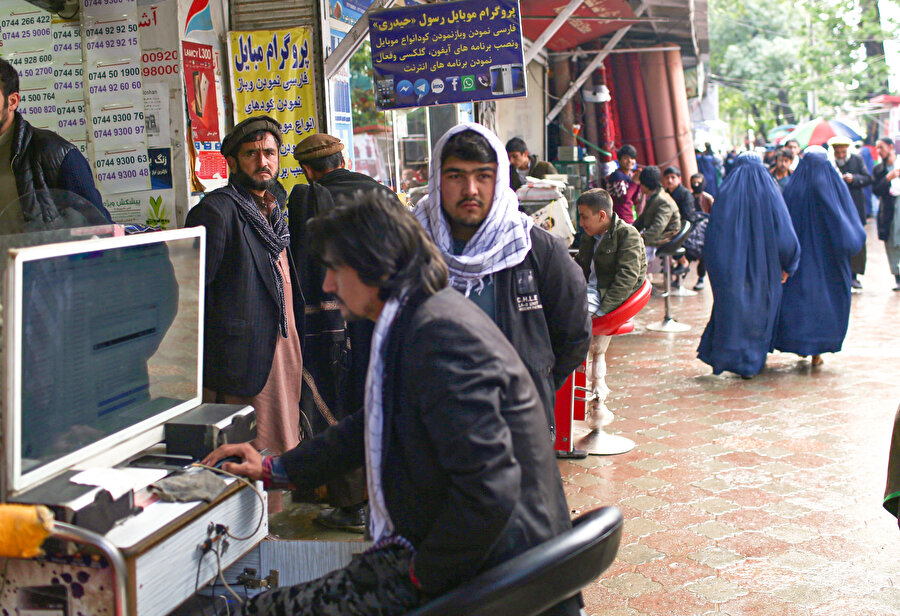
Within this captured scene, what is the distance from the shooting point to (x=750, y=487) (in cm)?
497

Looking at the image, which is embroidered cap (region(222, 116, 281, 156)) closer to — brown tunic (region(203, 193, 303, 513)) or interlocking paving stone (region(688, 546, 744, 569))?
brown tunic (region(203, 193, 303, 513))

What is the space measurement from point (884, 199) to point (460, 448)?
11.7 metres

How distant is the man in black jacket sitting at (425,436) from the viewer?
1816 millimetres

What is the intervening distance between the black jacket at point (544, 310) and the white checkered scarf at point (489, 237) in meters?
0.06

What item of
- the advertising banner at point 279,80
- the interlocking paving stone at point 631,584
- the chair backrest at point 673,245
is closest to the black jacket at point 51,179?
the advertising banner at point 279,80

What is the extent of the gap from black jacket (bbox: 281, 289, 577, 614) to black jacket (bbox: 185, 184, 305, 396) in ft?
5.82

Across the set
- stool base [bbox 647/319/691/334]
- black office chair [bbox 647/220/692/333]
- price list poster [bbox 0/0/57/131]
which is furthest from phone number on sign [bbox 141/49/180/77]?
stool base [bbox 647/319/691/334]

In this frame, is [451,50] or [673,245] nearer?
[451,50]

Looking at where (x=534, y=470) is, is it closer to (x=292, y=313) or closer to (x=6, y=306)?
(x=6, y=306)

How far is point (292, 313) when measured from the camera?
13.0 feet

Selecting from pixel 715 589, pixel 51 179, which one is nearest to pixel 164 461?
pixel 51 179

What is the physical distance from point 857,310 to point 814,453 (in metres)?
5.64

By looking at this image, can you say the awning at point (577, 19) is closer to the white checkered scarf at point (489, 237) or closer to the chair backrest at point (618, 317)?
the chair backrest at point (618, 317)

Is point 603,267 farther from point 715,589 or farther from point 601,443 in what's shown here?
point 715,589
